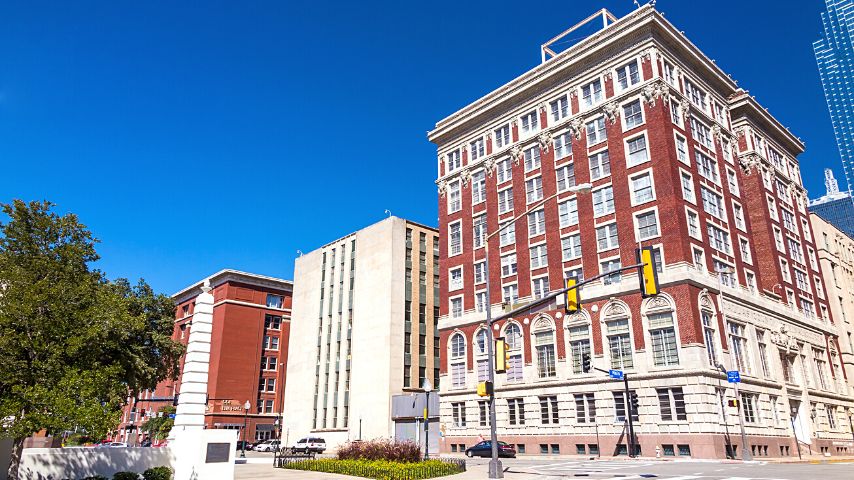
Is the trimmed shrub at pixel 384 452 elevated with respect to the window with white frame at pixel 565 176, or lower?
lower

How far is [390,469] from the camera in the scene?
25.4 meters

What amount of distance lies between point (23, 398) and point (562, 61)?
5094cm

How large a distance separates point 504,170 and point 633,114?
48.9 ft

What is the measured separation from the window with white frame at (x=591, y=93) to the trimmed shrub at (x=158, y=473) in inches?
1816

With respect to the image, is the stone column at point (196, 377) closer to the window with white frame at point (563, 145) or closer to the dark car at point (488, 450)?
the dark car at point (488, 450)

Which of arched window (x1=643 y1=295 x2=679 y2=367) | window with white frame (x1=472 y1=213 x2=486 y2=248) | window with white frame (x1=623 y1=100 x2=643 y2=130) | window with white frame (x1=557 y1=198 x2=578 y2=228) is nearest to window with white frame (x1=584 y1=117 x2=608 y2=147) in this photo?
window with white frame (x1=623 y1=100 x2=643 y2=130)

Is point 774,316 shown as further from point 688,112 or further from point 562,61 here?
point 562,61

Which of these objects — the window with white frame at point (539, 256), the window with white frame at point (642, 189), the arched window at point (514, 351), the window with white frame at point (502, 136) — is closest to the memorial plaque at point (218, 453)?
the arched window at point (514, 351)

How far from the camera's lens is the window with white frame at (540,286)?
2131 inches

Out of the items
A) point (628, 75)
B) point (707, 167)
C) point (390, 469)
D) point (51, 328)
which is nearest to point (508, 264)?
point (707, 167)

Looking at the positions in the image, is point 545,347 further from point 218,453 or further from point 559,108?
point 218,453

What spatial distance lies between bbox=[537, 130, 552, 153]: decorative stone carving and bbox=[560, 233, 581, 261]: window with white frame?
9.56 metres

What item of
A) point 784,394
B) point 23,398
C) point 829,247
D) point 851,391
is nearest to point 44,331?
point 23,398

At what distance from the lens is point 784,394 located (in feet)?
167
